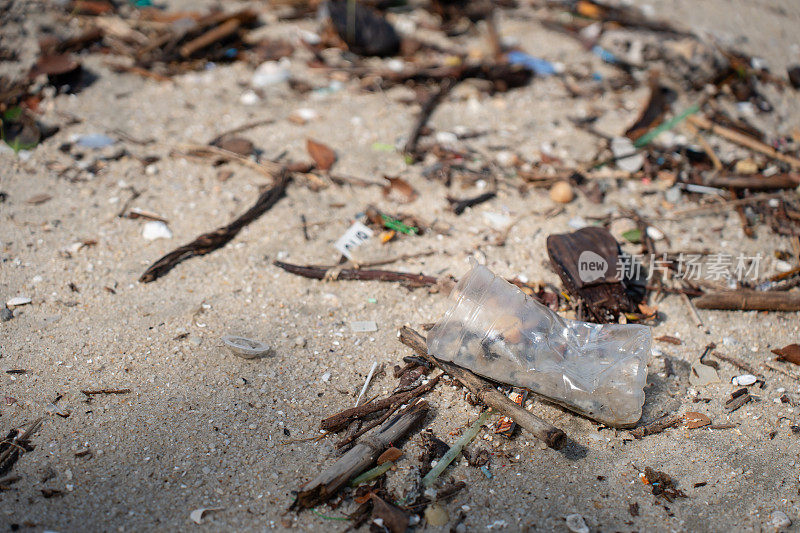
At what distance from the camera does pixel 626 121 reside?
4309 mm

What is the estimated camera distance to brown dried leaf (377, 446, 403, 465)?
2.15 meters

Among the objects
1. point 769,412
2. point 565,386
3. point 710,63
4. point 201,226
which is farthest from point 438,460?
point 710,63

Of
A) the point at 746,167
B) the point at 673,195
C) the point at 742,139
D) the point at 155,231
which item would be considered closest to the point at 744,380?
the point at 673,195

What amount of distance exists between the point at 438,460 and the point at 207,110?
123 inches

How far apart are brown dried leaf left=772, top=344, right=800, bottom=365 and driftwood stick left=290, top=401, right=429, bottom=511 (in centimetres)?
182

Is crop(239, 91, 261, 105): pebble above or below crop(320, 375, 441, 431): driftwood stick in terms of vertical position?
above

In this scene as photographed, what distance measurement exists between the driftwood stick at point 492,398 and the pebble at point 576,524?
9.9 inches

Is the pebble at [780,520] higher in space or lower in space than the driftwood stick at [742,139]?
lower

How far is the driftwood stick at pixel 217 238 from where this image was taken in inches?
116

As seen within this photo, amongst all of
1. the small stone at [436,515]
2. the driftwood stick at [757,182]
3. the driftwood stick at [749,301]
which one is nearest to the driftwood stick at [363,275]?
the small stone at [436,515]

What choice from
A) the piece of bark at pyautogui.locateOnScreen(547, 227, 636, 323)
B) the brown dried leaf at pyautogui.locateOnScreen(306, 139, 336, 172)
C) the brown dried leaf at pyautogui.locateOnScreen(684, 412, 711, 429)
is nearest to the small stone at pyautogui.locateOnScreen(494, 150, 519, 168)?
the piece of bark at pyautogui.locateOnScreen(547, 227, 636, 323)

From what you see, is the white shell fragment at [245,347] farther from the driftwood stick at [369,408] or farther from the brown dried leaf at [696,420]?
the brown dried leaf at [696,420]

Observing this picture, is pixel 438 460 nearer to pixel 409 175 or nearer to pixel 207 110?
pixel 409 175

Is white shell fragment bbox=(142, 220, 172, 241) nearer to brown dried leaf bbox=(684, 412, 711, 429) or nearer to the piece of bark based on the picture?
the piece of bark
